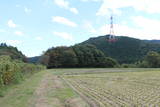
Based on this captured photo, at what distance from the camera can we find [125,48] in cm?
9681

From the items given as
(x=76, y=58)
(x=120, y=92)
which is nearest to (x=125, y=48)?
(x=76, y=58)

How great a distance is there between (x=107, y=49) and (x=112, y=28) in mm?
86182

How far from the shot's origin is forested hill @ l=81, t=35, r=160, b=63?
9742cm

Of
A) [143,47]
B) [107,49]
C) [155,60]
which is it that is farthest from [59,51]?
[143,47]

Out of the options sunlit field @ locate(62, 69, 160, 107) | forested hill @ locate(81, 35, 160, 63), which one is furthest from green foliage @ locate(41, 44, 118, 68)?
sunlit field @ locate(62, 69, 160, 107)

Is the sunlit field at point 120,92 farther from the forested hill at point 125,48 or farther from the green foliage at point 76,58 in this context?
the forested hill at point 125,48

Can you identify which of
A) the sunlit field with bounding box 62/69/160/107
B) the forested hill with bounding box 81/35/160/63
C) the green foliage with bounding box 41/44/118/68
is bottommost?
the sunlit field with bounding box 62/69/160/107

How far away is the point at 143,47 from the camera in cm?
11006

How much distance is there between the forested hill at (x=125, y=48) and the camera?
97.4 meters

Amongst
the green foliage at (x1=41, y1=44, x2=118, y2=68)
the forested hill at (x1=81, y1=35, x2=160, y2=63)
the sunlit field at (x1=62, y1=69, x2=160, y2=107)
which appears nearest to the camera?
→ the sunlit field at (x1=62, y1=69, x2=160, y2=107)

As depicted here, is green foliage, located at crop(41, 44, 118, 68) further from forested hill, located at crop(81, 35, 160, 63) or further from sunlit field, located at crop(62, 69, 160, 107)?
sunlit field, located at crop(62, 69, 160, 107)

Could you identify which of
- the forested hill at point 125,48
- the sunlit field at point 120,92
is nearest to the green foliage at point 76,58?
the forested hill at point 125,48

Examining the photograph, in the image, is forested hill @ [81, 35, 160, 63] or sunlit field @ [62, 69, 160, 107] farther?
forested hill @ [81, 35, 160, 63]

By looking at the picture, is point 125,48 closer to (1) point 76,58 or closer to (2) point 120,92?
(1) point 76,58
